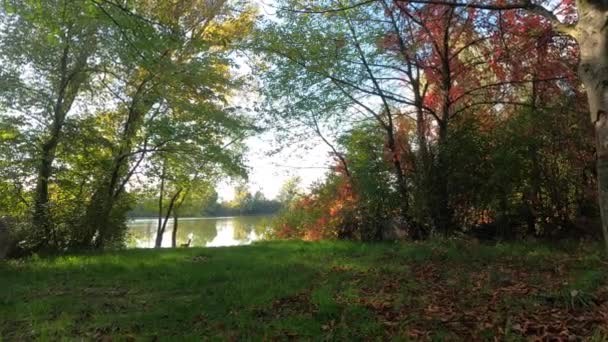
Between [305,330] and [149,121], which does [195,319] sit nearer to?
[305,330]

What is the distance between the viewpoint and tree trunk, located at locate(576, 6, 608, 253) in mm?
2992

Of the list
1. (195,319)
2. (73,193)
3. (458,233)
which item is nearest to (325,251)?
(458,233)

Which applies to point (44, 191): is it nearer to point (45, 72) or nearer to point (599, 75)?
point (45, 72)

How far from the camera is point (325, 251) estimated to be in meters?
7.88

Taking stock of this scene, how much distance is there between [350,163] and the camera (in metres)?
11.9

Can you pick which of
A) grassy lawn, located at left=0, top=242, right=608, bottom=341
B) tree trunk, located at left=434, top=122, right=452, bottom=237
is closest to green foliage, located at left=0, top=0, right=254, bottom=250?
grassy lawn, located at left=0, top=242, right=608, bottom=341

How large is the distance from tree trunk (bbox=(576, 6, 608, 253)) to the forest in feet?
0.05

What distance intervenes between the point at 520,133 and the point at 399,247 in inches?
120

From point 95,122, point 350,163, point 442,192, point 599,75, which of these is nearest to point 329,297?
point 599,75

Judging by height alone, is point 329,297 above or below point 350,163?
below

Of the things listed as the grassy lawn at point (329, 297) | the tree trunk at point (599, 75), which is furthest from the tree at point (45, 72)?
the tree trunk at point (599, 75)

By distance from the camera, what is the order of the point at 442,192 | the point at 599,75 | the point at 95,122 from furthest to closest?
the point at 95,122 < the point at 442,192 < the point at 599,75

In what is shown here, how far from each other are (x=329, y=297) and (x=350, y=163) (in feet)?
26.1

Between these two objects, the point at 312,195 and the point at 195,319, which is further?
the point at 312,195
